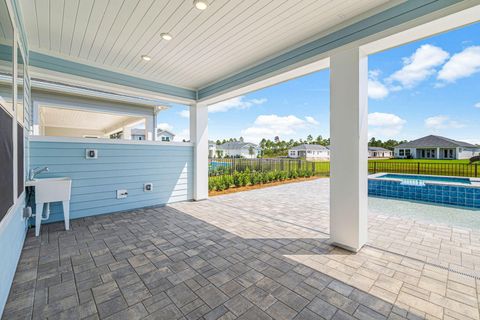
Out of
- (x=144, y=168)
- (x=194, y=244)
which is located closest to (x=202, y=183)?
(x=144, y=168)

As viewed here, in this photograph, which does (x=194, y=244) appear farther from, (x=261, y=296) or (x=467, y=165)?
(x=467, y=165)

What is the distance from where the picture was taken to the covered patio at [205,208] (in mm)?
1685

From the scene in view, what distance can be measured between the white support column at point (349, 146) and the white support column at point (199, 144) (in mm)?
3436

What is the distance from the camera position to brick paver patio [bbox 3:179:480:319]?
62.7 inches

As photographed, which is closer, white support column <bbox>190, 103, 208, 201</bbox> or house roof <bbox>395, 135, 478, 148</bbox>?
white support column <bbox>190, 103, 208, 201</bbox>

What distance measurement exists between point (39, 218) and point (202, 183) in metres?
3.11

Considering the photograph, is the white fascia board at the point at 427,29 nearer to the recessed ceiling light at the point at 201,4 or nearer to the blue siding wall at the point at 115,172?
the recessed ceiling light at the point at 201,4

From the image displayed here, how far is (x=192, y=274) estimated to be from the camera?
2070mm

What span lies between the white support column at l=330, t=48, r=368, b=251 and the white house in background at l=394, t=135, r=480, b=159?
1422 cm

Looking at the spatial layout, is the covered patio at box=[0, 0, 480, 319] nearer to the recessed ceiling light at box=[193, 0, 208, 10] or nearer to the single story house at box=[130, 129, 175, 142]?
the recessed ceiling light at box=[193, 0, 208, 10]

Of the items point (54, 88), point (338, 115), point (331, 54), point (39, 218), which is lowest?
point (39, 218)

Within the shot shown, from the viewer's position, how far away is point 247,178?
784 cm

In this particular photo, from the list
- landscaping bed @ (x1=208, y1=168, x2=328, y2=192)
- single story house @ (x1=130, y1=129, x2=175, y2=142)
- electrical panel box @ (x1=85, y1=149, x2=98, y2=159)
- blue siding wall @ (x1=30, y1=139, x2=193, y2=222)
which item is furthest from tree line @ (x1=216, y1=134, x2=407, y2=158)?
electrical panel box @ (x1=85, y1=149, x2=98, y2=159)

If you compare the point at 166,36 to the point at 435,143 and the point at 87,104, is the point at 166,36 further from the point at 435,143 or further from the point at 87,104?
the point at 435,143
